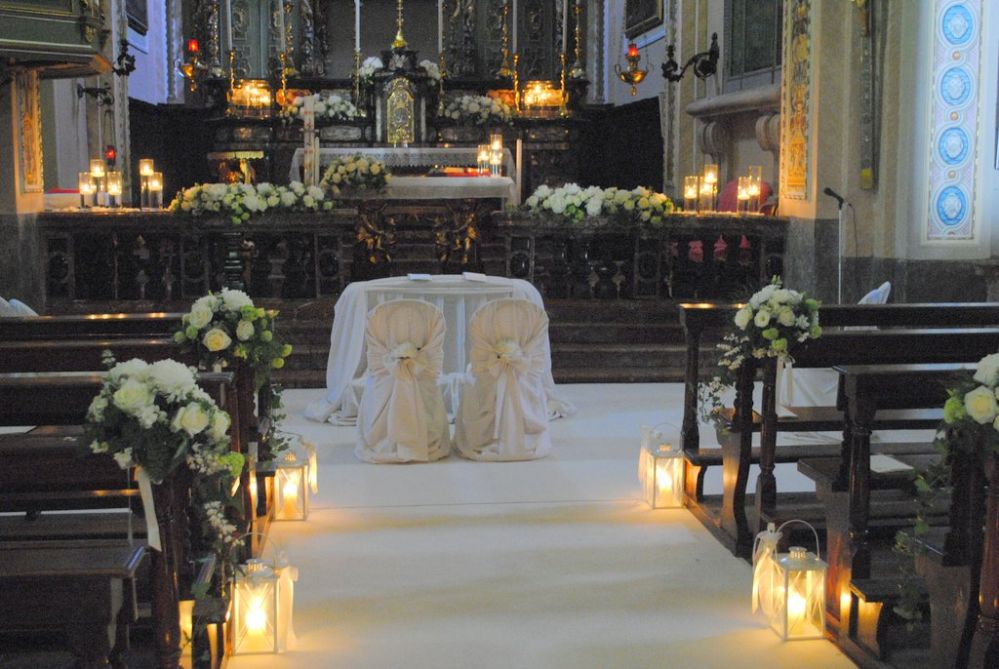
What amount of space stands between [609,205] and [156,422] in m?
Result: 7.91

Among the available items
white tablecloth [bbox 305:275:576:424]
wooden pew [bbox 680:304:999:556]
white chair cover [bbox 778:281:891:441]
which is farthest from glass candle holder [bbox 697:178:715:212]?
wooden pew [bbox 680:304:999:556]

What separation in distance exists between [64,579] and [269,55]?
1589cm

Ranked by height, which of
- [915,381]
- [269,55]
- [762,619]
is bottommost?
[762,619]

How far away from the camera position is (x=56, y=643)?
12.8ft

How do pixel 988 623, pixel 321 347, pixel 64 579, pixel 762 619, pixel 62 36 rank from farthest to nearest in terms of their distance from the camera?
pixel 321 347 < pixel 62 36 < pixel 762 619 < pixel 988 623 < pixel 64 579

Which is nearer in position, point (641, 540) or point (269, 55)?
point (641, 540)

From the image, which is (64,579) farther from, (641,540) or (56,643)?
(641,540)

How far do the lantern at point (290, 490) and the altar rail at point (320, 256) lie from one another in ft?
16.4

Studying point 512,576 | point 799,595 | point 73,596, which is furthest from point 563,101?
point 73,596

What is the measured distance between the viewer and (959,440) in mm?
3531

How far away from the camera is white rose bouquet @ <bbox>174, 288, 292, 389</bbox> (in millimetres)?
5293

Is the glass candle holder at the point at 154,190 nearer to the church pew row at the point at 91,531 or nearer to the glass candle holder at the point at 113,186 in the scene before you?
the glass candle holder at the point at 113,186

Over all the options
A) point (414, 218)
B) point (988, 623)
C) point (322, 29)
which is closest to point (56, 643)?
point (988, 623)

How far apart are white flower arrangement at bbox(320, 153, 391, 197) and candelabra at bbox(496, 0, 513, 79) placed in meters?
6.39
